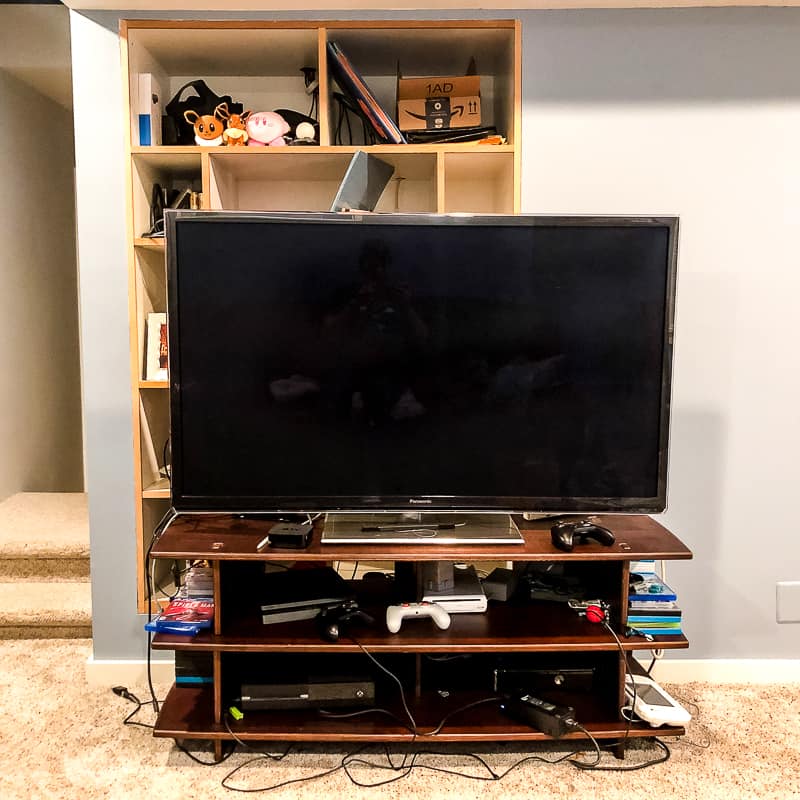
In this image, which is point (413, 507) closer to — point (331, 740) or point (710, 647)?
point (331, 740)

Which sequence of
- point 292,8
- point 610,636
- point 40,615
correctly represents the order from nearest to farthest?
point 610,636 → point 292,8 → point 40,615

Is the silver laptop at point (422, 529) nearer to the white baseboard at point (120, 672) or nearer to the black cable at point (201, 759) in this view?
the black cable at point (201, 759)

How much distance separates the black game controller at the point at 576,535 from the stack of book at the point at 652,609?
23 cm

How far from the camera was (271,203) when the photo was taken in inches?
89.7

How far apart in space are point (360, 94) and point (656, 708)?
1811 millimetres

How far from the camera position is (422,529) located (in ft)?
5.91

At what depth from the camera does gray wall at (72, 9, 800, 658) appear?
2051 mm

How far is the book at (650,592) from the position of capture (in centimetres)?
186

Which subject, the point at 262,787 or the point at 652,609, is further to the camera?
the point at 652,609

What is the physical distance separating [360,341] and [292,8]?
3.27 ft

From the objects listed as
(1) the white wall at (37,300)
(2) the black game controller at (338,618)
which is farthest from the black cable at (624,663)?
(1) the white wall at (37,300)

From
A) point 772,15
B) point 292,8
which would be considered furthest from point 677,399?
point 292,8

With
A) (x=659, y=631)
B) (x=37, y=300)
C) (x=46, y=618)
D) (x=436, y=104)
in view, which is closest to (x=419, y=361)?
(x=436, y=104)

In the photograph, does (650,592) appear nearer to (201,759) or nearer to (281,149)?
(201,759)
